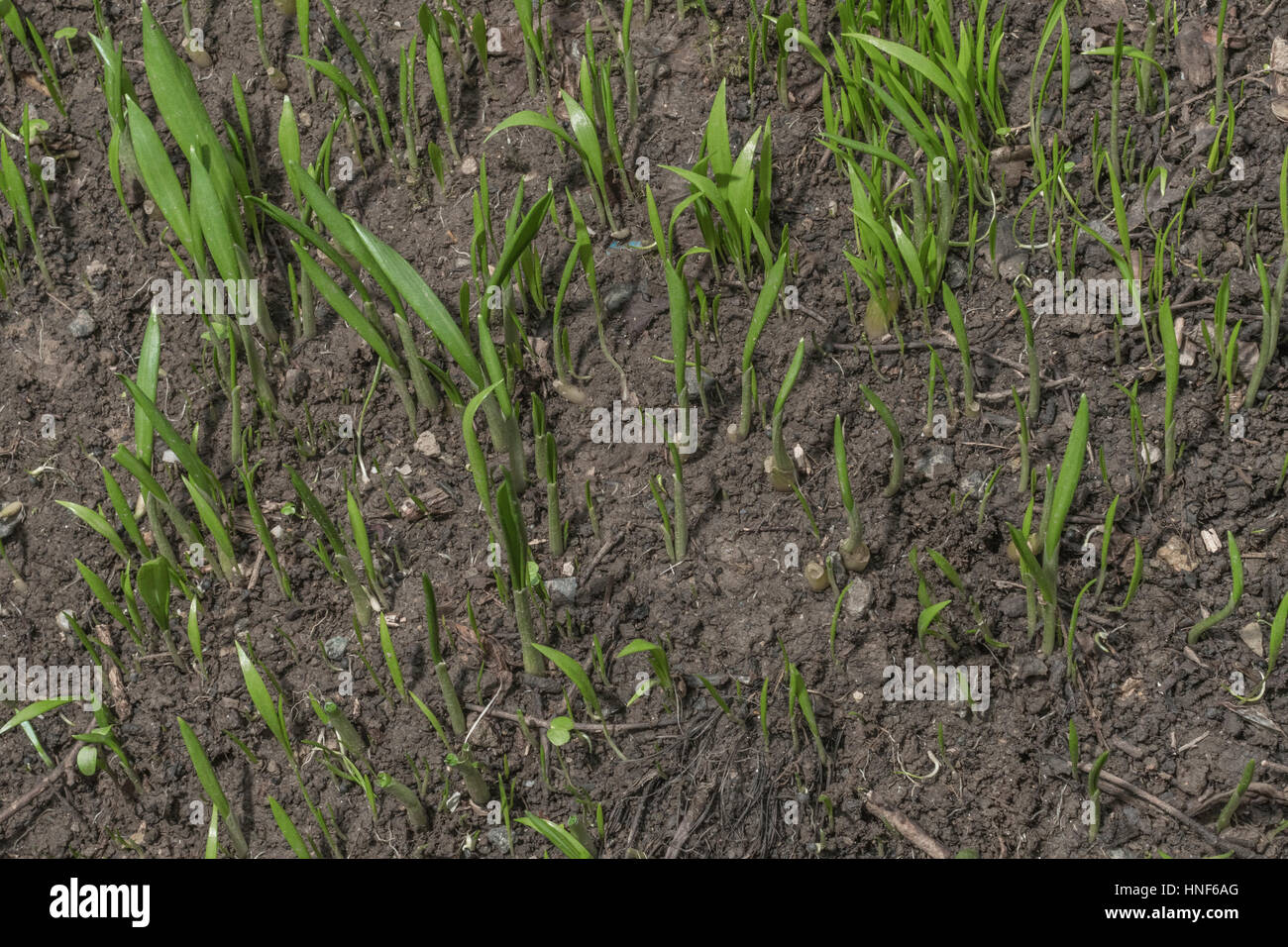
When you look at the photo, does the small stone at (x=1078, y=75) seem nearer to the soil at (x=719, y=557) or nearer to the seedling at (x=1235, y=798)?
the soil at (x=719, y=557)

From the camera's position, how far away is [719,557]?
261 centimetres

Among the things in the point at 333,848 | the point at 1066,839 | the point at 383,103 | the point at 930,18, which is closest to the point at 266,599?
the point at 333,848

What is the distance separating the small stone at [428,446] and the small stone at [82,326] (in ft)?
2.97

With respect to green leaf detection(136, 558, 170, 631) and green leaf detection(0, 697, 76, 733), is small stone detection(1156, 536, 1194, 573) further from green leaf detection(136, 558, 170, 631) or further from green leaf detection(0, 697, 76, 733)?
green leaf detection(0, 697, 76, 733)

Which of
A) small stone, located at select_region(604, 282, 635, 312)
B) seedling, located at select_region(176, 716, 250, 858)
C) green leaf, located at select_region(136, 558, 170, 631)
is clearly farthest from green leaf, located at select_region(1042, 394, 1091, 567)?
green leaf, located at select_region(136, 558, 170, 631)

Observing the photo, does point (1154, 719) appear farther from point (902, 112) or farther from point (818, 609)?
point (902, 112)

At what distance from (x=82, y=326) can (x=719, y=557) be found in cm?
167

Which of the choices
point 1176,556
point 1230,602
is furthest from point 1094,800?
point 1176,556

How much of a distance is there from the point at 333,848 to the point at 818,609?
1.06 meters

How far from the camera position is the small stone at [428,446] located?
280 cm

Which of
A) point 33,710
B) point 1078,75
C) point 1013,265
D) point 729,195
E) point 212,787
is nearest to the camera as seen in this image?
point 212,787

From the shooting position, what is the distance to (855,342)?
2840 mm

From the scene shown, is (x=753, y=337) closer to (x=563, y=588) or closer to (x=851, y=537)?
(x=851, y=537)

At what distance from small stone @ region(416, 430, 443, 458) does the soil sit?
19mm
